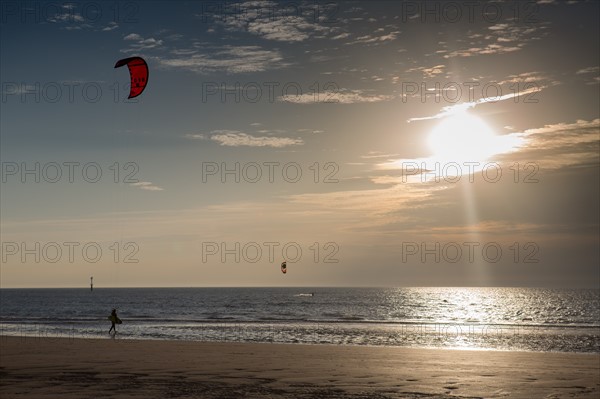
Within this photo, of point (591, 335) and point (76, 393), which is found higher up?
point (76, 393)

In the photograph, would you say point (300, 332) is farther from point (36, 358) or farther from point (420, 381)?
point (420, 381)

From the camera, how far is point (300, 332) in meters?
46.7

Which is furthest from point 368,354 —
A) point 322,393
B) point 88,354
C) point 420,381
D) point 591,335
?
point 591,335

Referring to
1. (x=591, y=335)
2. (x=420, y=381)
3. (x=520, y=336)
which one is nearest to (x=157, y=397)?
(x=420, y=381)

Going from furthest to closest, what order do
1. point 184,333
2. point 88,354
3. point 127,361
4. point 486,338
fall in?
1. point 184,333
2. point 486,338
3. point 88,354
4. point 127,361

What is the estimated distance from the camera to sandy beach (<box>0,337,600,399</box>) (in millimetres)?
17875

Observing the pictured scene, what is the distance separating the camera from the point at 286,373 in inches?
856

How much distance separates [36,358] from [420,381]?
16555mm

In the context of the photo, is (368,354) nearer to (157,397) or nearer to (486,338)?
(157,397)

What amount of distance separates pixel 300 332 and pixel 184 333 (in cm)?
885

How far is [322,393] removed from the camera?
17.8m

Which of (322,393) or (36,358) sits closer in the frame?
(322,393)

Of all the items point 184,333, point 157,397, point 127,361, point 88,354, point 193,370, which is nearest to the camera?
point 157,397

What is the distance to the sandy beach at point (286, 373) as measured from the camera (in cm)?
1788
